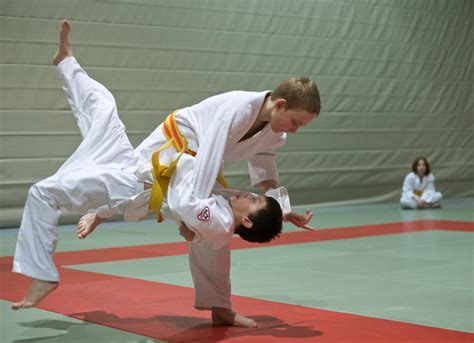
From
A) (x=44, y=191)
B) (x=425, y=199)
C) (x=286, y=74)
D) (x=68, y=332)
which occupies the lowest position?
(x=68, y=332)

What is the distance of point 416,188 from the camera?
1080cm

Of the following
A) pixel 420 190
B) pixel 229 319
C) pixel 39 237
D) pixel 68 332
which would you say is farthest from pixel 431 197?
pixel 39 237

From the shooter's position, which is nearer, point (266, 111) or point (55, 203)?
point (55, 203)

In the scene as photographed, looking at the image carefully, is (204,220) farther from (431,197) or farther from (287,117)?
(431,197)

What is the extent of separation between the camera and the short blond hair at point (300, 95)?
3.60 metres

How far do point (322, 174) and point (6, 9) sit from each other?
4810 millimetres

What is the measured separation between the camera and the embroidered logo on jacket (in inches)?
130

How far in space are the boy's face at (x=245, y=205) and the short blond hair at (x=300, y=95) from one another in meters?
0.45

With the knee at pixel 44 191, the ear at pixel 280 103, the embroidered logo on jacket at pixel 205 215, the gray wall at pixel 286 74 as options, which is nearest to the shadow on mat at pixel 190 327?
the embroidered logo on jacket at pixel 205 215

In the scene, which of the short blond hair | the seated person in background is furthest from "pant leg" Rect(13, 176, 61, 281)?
the seated person in background

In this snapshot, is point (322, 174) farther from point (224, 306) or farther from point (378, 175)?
point (224, 306)

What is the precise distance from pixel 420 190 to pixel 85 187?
788cm

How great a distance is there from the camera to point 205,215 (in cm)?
332

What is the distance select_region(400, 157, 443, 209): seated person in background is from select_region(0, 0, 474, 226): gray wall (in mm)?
872
